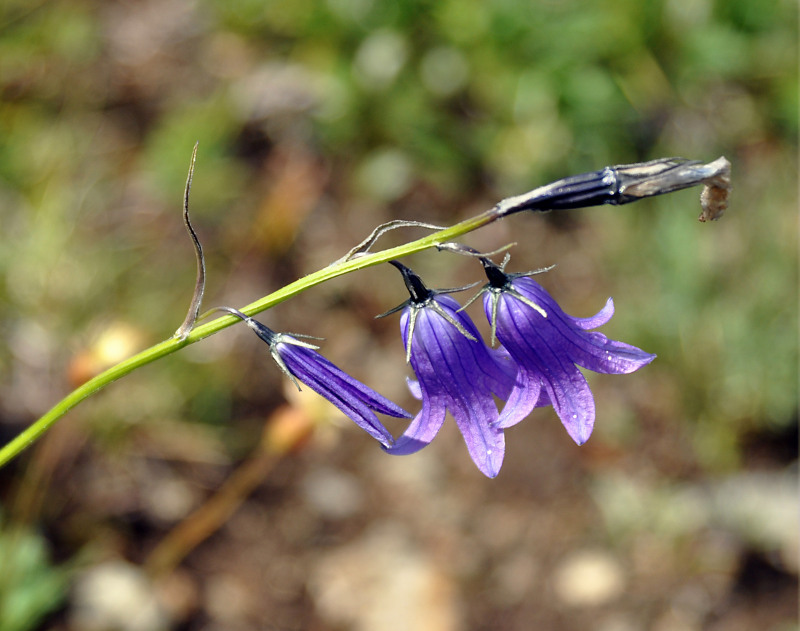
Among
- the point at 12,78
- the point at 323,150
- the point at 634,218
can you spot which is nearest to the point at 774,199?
the point at 634,218

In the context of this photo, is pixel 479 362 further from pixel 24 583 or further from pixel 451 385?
pixel 24 583

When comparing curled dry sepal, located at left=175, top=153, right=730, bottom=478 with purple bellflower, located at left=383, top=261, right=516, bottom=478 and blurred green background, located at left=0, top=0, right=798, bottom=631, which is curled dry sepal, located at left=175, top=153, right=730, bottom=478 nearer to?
purple bellflower, located at left=383, top=261, right=516, bottom=478

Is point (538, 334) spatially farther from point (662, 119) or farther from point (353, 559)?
point (662, 119)

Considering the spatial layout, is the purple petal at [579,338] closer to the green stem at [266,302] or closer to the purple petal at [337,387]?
the green stem at [266,302]

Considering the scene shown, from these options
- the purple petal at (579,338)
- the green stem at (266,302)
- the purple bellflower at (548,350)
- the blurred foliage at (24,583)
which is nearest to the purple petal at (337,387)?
the green stem at (266,302)

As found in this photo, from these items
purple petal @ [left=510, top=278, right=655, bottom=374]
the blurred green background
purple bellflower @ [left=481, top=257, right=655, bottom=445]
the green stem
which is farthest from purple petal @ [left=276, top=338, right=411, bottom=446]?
the blurred green background

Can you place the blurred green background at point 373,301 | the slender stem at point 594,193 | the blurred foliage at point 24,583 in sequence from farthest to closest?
the blurred green background at point 373,301 → the blurred foliage at point 24,583 → the slender stem at point 594,193
